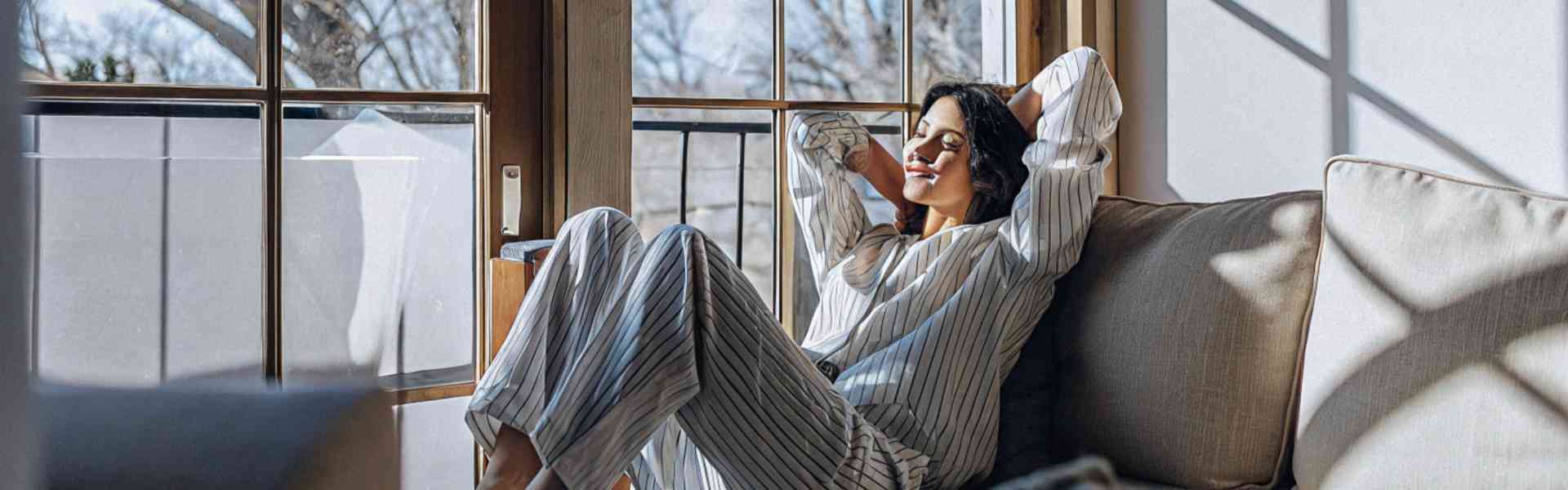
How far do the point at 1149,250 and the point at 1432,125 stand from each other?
0.56 m

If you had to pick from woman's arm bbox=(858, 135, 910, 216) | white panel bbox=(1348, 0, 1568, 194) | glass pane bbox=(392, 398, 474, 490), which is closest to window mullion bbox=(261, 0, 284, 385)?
glass pane bbox=(392, 398, 474, 490)

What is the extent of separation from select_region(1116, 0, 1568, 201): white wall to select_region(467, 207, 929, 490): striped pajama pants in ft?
3.44

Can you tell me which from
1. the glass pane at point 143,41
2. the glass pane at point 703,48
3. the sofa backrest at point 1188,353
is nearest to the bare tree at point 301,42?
the glass pane at point 143,41

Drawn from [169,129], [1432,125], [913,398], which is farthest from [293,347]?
[1432,125]

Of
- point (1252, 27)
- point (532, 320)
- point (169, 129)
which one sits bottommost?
point (532, 320)

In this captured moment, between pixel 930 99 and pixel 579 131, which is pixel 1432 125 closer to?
pixel 930 99

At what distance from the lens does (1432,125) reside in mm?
1775

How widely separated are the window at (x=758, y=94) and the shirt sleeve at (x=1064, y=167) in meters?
0.51

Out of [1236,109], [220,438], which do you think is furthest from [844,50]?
[220,438]

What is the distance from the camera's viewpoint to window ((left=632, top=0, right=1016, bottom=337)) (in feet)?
6.95

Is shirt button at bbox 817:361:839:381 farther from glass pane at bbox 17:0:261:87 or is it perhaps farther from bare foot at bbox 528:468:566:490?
glass pane at bbox 17:0:261:87

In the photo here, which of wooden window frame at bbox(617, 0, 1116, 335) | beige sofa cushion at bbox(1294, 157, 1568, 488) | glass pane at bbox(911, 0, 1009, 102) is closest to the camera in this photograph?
beige sofa cushion at bbox(1294, 157, 1568, 488)

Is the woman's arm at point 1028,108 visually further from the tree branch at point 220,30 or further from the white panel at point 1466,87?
the tree branch at point 220,30

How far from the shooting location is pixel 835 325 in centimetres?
190
